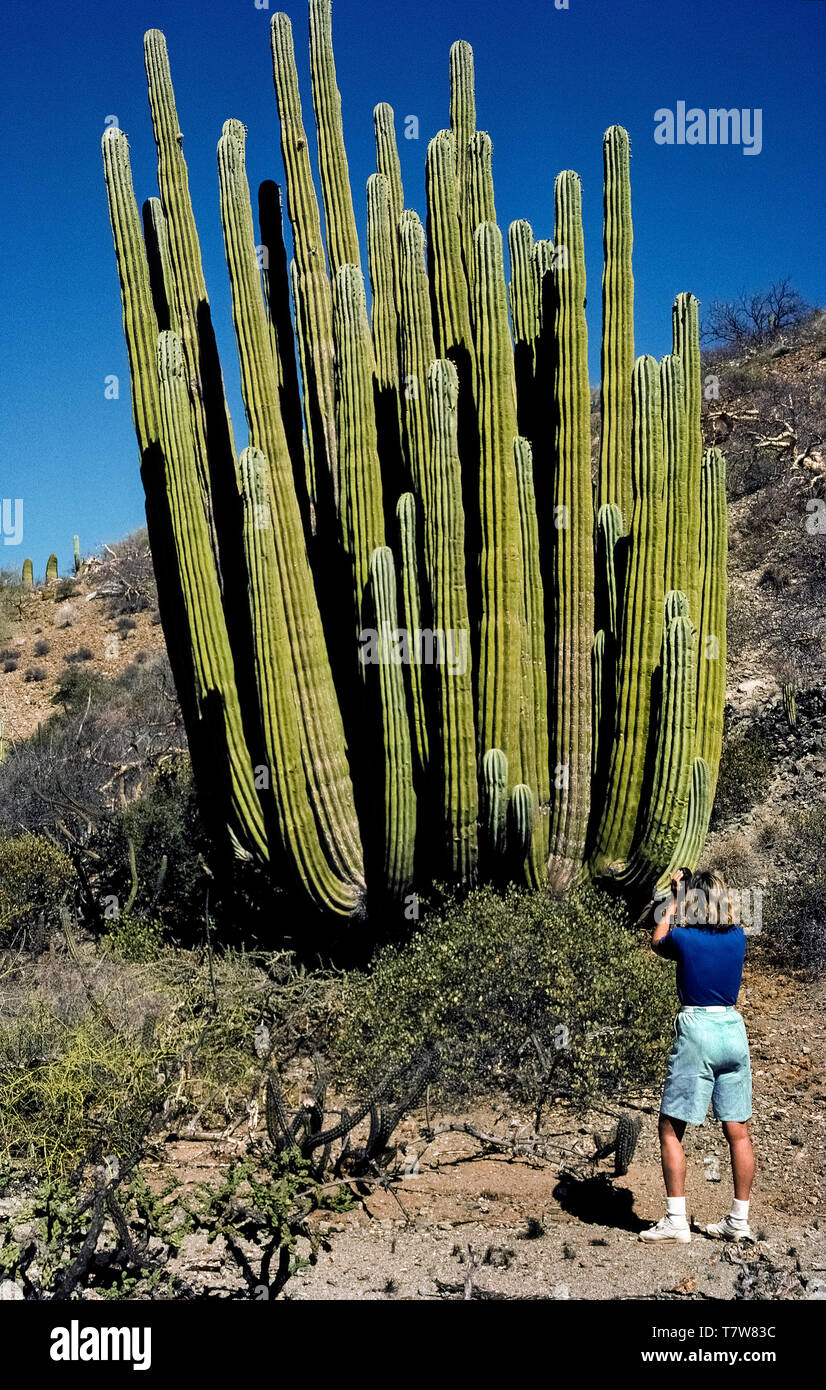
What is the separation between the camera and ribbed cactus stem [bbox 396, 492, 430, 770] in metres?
6.58

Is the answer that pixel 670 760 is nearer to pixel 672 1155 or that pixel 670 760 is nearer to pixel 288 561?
pixel 288 561

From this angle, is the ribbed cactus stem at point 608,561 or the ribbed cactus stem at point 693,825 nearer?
the ribbed cactus stem at point 693,825

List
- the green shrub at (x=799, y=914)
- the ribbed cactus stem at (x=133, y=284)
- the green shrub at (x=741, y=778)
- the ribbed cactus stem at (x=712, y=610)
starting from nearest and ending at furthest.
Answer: the ribbed cactus stem at (x=712, y=610), the green shrub at (x=799, y=914), the ribbed cactus stem at (x=133, y=284), the green shrub at (x=741, y=778)

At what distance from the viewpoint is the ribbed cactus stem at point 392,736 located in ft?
21.6

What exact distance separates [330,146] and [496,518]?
11.1 ft

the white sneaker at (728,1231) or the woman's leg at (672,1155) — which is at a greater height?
the woman's leg at (672,1155)

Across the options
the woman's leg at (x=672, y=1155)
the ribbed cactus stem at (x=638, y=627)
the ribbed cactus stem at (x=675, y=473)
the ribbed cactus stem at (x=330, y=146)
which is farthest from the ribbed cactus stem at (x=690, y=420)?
the woman's leg at (x=672, y=1155)

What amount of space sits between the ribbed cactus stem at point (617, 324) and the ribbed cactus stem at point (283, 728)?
2.23m

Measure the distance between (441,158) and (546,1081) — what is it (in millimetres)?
5606

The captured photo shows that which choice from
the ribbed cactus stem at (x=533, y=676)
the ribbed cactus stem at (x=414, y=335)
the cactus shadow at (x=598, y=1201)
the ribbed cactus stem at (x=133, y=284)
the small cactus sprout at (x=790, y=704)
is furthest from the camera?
the small cactus sprout at (x=790, y=704)

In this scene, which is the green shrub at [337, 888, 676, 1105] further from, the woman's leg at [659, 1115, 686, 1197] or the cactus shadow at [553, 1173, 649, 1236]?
the woman's leg at [659, 1115, 686, 1197]

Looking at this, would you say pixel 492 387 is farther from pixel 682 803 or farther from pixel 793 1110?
pixel 793 1110

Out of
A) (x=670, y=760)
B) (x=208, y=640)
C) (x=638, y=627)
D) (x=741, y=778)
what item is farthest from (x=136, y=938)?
(x=741, y=778)

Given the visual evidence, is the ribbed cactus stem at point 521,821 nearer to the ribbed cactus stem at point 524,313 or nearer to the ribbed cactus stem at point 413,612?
the ribbed cactus stem at point 413,612
